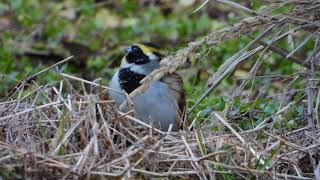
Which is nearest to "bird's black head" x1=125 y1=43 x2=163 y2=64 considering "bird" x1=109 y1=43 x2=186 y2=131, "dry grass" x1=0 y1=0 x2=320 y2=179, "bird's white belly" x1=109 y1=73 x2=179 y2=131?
"bird" x1=109 y1=43 x2=186 y2=131

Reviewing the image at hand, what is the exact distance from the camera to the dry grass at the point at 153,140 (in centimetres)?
409

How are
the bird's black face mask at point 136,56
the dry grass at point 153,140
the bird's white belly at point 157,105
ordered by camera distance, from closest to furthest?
the dry grass at point 153,140 → the bird's white belly at point 157,105 → the bird's black face mask at point 136,56

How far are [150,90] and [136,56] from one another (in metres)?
0.38

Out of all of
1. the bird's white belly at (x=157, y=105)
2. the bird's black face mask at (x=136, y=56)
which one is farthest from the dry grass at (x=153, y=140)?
the bird's black face mask at (x=136, y=56)

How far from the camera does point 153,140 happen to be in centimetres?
437

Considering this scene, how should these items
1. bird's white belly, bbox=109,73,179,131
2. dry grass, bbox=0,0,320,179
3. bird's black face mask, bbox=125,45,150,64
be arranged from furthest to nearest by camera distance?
bird's black face mask, bbox=125,45,150,64, bird's white belly, bbox=109,73,179,131, dry grass, bbox=0,0,320,179

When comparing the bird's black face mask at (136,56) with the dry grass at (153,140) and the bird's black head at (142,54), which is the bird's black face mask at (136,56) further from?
the dry grass at (153,140)

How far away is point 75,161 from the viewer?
4180 millimetres

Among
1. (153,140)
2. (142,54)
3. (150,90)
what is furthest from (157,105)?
(153,140)

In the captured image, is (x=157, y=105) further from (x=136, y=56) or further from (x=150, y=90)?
(x=136, y=56)

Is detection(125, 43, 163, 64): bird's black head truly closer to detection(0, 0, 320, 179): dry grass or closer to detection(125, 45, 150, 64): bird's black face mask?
detection(125, 45, 150, 64): bird's black face mask

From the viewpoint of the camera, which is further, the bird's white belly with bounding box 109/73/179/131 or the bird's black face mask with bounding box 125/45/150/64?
the bird's black face mask with bounding box 125/45/150/64

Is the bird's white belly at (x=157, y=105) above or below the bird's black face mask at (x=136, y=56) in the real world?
below

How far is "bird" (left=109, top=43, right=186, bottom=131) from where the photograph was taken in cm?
533
